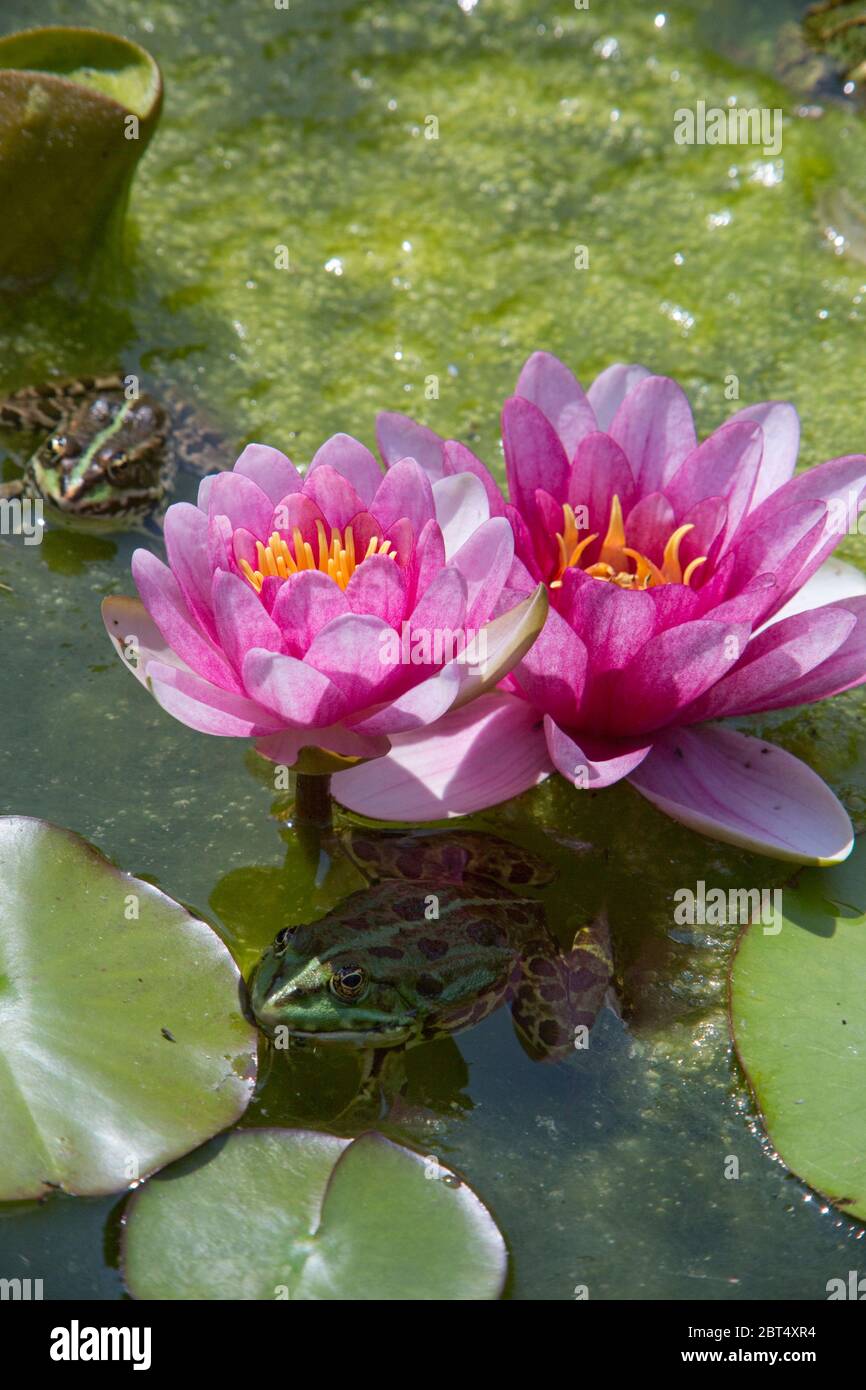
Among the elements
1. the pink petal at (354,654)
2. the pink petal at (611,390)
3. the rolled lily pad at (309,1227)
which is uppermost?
the pink petal at (611,390)

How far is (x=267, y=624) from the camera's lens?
5.23 ft

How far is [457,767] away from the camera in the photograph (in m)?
1.85

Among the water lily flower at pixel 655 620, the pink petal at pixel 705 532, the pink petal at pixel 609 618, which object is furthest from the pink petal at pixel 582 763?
the pink petal at pixel 705 532

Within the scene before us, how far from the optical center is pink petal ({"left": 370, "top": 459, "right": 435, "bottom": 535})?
5.77 feet

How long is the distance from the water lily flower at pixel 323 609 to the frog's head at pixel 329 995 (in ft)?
0.85

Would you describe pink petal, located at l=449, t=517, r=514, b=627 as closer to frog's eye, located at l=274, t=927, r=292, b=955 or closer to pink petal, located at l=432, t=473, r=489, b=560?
pink petal, located at l=432, t=473, r=489, b=560

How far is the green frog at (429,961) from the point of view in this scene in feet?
5.61

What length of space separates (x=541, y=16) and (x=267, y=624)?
255cm

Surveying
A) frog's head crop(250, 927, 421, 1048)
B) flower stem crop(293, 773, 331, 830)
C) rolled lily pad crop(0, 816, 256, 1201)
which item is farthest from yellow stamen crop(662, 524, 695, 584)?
rolled lily pad crop(0, 816, 256, 1201)

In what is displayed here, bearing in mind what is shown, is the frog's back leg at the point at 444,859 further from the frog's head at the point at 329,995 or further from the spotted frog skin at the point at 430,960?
the frog's head at the point at 329,995

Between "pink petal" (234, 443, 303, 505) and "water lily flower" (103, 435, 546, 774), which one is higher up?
"pink petal" (234, 443, 303, 505)

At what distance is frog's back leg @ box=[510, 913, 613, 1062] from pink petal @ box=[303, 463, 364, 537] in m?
0.67

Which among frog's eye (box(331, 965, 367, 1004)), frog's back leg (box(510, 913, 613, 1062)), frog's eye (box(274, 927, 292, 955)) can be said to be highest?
frog's eye (box(274, 927, 292, 955))
